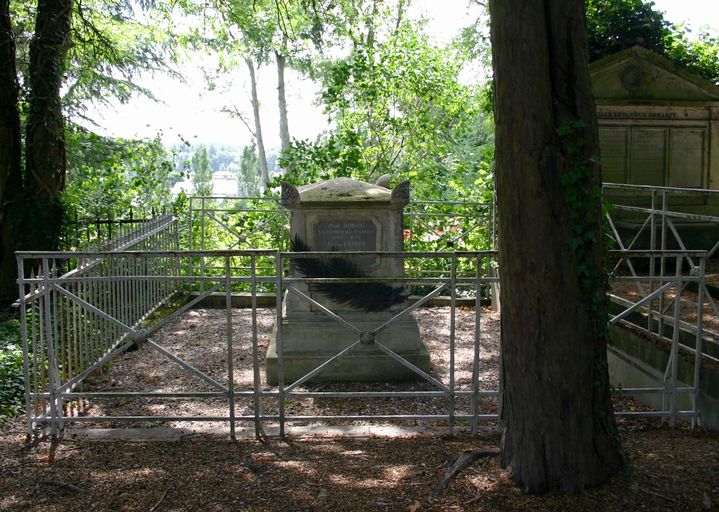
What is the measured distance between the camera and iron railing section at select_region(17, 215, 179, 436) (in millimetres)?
5074

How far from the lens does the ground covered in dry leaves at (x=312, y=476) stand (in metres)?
3.88

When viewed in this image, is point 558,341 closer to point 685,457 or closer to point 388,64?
point 685,457

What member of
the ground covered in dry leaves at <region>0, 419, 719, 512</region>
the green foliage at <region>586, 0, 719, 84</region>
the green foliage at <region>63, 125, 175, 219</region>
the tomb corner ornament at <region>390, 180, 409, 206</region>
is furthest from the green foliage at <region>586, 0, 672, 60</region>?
the ground covered in dry leaves at <region>0, 419, 719, 512</region>

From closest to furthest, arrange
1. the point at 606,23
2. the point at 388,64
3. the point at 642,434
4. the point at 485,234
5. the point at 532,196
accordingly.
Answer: the point at 532,196, the point at 642,434, the point at 485,234, the point at 606,23, the point at 388,64

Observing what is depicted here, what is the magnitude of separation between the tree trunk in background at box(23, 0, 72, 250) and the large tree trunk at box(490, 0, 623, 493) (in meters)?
8.24

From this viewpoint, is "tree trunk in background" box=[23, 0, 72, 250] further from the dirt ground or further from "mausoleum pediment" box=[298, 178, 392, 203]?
the dirt ground

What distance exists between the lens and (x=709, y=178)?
11.9m

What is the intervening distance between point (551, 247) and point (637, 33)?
10.5 meters

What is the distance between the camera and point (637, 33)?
1266 cm

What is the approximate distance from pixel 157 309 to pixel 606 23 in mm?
9127

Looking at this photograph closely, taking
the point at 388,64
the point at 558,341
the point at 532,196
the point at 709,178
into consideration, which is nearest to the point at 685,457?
the point at 558,341

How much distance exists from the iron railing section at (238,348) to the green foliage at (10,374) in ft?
0.61

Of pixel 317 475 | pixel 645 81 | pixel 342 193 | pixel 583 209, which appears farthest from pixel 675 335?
pixel 645 81

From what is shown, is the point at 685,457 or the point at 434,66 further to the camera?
the point at 434,66
